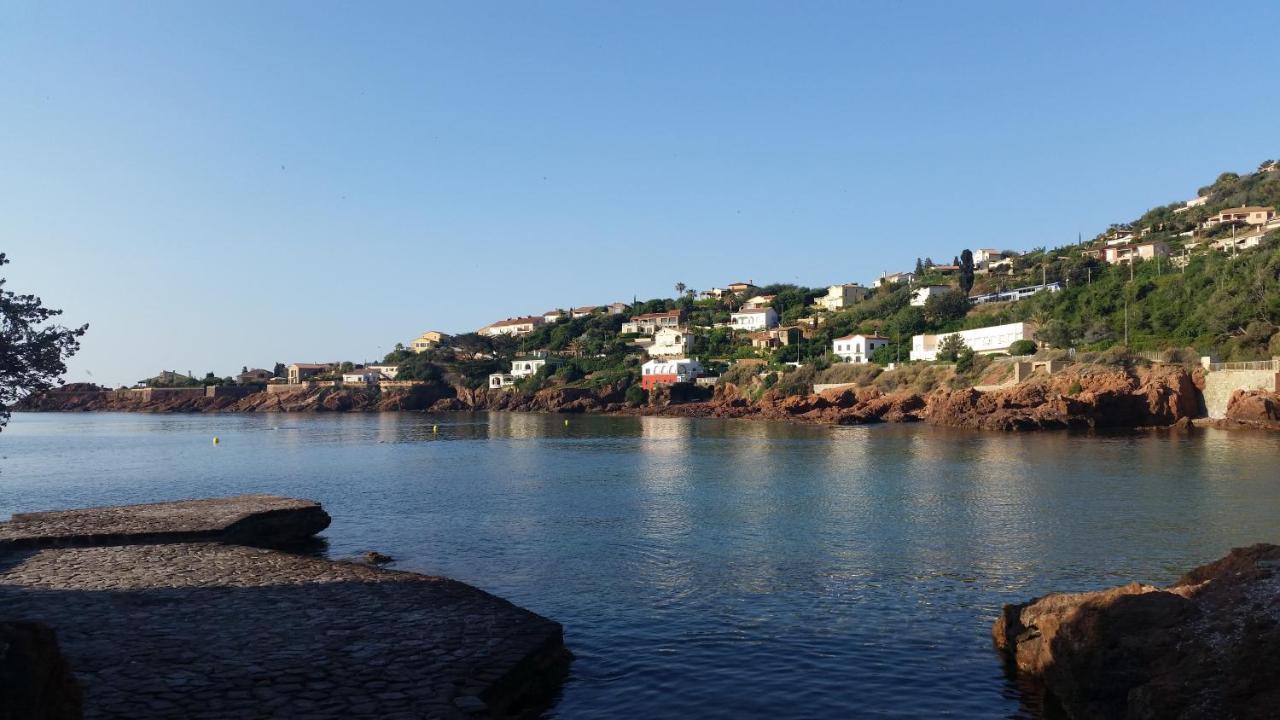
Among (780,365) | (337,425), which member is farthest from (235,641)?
(780,365)

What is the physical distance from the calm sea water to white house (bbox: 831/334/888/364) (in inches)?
1974

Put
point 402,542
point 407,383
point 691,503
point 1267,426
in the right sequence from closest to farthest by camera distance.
Answer: point 402,542, point 691,503, point 1267,426, point 407,383

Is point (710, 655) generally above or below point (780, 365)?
below

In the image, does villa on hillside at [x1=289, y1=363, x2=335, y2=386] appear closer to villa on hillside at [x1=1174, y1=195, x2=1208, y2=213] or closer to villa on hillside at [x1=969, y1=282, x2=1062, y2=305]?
villa on hillside at [x1=969, y1=282, x2=1062, y2=305]

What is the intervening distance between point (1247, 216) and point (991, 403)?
3445 inches


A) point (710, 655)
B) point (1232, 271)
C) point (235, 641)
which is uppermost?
point (1232, 271)

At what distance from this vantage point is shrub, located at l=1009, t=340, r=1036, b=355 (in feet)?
290

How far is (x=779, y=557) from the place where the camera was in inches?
899

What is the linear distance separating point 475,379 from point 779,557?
13280 centimetres


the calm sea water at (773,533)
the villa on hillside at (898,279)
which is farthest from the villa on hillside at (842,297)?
the calm sea water at (773,533)

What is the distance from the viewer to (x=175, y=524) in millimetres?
23766

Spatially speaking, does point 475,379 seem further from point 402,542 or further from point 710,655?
point 710,655

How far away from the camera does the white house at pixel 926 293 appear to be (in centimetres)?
13312

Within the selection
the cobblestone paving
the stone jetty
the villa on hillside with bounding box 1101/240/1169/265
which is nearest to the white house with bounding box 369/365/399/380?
the villa on hillside with bounding box 1101/240/1169/265
